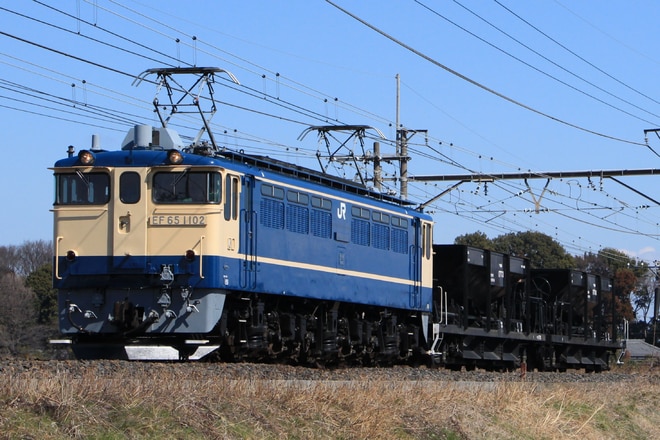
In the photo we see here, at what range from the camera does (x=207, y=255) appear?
835 inches

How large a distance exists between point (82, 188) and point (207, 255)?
286 cm

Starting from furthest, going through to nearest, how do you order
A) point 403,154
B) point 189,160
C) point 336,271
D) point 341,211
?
point 403,154, point 341,211, point 336,271, point 189,160

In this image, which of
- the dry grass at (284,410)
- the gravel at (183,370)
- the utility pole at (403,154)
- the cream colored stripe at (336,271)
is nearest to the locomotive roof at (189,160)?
the cream colored stripe at (336,271)

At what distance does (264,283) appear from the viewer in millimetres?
23125

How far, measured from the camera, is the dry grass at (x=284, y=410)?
11234 millimetres

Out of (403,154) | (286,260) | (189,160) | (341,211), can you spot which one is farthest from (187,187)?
(403,154)

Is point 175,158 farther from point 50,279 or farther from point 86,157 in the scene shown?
point 50,279

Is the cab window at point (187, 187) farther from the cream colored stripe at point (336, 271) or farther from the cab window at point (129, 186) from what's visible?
the cream colored stripe at point (336, 271)

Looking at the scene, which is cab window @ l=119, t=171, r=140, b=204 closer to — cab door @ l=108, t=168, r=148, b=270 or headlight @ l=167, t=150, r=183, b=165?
cab door @ l=108, t=168, r=148, b=270

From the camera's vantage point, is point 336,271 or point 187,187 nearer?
point 187,187

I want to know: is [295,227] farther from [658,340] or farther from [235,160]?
[658,340]

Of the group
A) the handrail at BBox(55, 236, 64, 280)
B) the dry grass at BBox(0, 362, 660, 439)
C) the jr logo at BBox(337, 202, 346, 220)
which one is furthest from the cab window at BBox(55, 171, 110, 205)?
the dry grass at BBox(0, 362, 660, 439)

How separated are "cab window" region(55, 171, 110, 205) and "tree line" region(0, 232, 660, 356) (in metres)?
26.5

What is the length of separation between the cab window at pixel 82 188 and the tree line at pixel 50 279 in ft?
87.0
